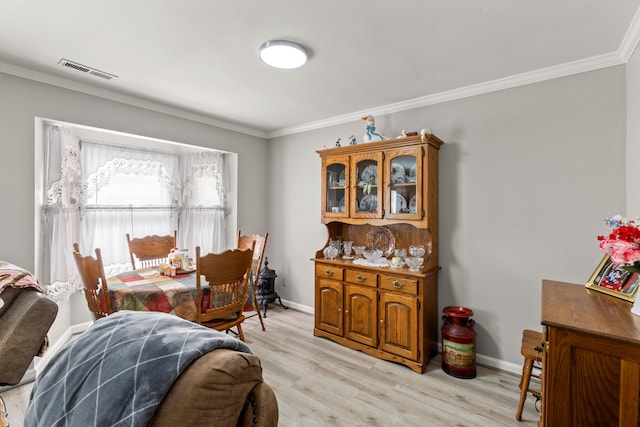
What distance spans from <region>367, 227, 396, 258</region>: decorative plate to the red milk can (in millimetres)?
852

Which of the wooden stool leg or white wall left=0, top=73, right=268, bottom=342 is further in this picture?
white wall left=0, top=73, right=268, bottom=342

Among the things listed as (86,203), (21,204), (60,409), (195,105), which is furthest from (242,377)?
(86,203)

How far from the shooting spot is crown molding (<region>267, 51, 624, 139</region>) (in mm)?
2189

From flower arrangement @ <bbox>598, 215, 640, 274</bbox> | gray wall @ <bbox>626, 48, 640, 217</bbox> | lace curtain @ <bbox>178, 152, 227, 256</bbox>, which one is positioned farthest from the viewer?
lace curtain @ <bbox>178, 152, 227, 256</bbox>

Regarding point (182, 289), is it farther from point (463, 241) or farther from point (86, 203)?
point (463, 241)

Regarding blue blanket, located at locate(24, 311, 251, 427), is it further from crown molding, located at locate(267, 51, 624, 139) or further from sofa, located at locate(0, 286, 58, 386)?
crown molding, located at locate(267, 51, 624, 139)

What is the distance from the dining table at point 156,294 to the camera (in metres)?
2.22

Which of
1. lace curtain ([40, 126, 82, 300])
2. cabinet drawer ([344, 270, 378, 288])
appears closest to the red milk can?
cabinet drawer ([344, 270, 378, 288])

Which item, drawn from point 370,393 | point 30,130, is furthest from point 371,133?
point 30,130

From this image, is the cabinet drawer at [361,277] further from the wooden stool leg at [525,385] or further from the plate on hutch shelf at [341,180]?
the wooden stool leg at [525,385]

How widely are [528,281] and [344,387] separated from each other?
1720 millimetres

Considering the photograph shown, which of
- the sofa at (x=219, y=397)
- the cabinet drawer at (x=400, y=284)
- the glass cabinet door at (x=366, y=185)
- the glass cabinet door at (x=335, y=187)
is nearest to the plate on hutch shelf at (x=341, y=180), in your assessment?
the glass cabinet door at (x=335, y=187)

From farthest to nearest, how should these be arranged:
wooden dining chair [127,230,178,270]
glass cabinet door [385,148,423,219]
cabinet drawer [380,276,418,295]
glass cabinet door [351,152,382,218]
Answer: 1. wooden dining chair [127,230,178,270]
2. glass cabinet door [351,152,382,218]
3. glass cabinet door [385,148,423,219]
4. cabinet drawer [380,276,418,295]

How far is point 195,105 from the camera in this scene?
10.6 ft
